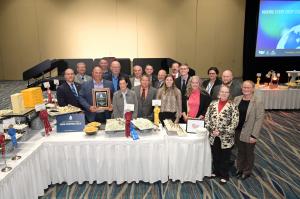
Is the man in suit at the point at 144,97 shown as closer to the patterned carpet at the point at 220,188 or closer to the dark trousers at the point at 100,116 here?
the dark trousers at the point at 100,116

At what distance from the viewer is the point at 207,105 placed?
149 inches

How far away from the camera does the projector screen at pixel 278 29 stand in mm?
9367

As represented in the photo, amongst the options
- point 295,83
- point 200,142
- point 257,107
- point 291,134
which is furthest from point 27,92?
point 295,83

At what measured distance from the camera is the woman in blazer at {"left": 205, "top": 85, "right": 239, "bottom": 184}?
3.21 m

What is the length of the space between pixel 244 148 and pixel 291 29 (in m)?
7.90

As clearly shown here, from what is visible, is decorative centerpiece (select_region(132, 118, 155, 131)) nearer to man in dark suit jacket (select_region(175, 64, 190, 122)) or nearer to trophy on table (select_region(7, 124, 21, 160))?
man in dark suit jacket (select_region(175, 64, 190, 122))

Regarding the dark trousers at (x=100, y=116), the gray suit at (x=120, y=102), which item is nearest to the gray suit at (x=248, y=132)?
the gray suit at (x=120, y=102)

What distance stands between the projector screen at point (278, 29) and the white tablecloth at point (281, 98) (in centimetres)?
327

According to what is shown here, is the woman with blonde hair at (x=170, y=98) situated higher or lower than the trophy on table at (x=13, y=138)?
higher

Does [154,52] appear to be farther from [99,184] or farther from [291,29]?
[99,184]

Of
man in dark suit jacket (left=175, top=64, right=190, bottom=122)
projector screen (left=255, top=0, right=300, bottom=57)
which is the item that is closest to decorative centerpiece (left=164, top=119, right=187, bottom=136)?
man in dark suit jacket (left=175, top=64, right=190, bottom=122)

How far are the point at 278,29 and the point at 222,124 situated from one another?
7.90m

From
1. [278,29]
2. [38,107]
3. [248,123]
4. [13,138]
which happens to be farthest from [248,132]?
[278,29]

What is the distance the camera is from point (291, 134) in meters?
5.29
